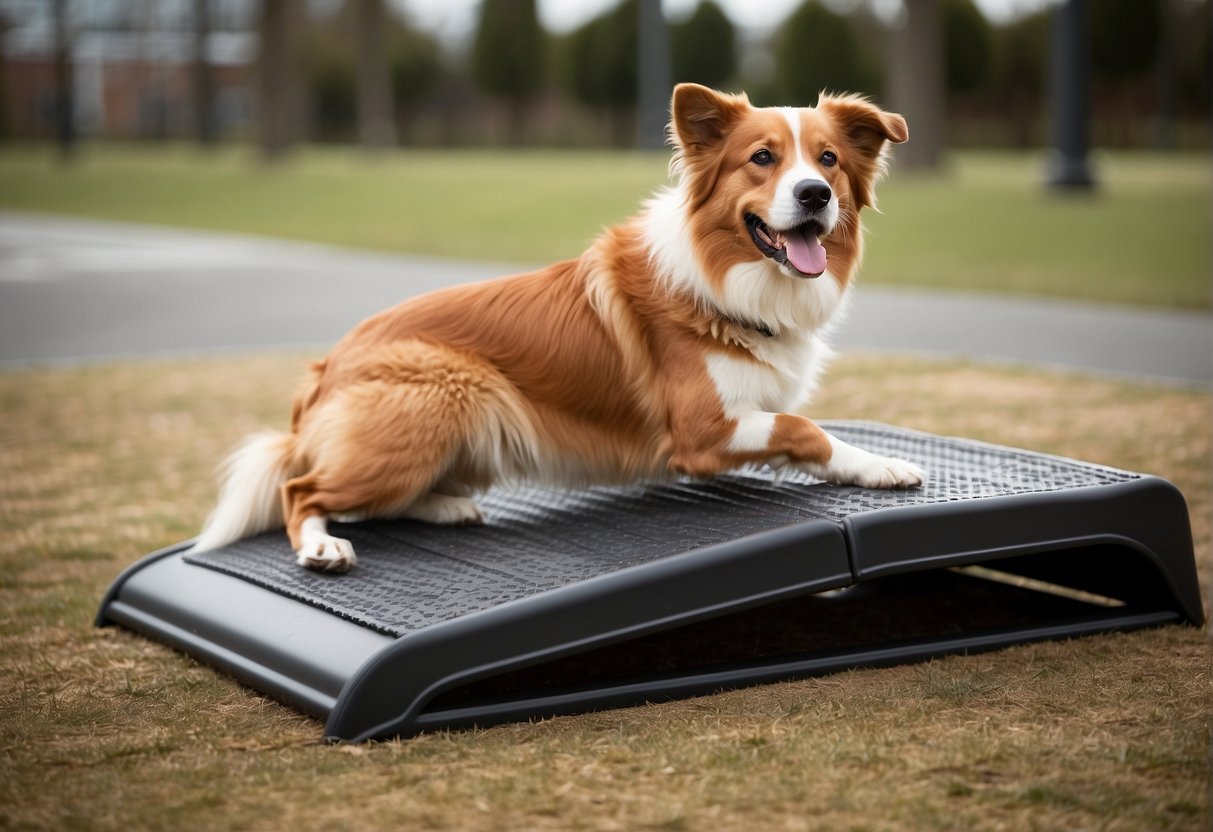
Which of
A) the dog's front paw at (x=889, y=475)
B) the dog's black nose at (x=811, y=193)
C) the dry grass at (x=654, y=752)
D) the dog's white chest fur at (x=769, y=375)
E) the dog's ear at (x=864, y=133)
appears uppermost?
the dog's ear at (x=864, y=133)

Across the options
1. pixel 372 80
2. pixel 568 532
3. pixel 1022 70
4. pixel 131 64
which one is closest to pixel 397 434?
pixel 568 532

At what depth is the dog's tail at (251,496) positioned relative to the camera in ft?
15.7

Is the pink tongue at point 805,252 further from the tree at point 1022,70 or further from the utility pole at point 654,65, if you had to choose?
the tree at point 1022,70

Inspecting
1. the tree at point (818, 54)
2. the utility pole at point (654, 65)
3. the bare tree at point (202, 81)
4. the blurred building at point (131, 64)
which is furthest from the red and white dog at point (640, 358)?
the blurred building at point (131, 64)

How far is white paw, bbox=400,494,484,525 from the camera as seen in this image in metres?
4.77

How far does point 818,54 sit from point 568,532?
3841 centimetres

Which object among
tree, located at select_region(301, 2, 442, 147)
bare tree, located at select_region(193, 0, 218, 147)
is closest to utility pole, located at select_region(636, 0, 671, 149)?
bare tree, located at select_region(193, 0, 218, 147)

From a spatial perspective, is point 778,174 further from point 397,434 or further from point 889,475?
point 397,434

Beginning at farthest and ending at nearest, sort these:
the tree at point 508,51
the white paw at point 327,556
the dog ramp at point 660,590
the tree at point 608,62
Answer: the tree at point 508,51, the tree at point 608,62, the white paw at point 327,556, the dog ramp at point 660,590

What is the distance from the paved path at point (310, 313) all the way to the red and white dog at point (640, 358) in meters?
5.17

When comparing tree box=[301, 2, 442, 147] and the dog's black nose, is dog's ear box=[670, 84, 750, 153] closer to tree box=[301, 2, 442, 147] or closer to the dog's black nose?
the dog's black nose

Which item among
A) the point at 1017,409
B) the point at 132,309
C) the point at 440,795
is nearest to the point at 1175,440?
the point at 1017,409

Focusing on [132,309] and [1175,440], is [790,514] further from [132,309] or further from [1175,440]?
[132,309]

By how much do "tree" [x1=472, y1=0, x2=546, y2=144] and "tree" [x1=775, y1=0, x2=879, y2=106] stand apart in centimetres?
1241
